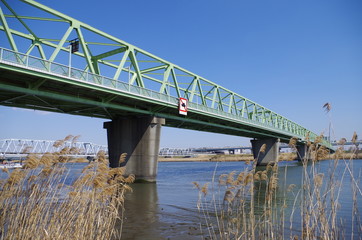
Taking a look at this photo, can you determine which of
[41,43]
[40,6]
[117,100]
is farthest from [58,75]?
[41,43]

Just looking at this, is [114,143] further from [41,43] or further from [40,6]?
[40,6]

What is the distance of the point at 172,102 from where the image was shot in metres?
30.3

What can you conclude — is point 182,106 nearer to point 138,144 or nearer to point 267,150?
point 138,144

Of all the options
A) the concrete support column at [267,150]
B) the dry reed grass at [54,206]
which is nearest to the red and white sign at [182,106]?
the dry reed grass at [54,206]

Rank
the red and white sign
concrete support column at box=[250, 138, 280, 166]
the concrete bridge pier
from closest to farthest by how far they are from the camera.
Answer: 1. the concrete bridge pier
2. the red and white sign
3. concrete support column at box=[250, 138, 280, 166]

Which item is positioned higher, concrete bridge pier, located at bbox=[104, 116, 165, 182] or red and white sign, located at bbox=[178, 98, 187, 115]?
red and white sign, located at bbox=[178, 98, 187, 115]

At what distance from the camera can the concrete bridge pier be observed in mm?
27922


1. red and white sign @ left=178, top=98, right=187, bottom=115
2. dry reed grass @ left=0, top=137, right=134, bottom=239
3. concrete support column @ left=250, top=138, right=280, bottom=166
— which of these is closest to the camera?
dry reed grass @ left=0, top=137, right=134, bottom=239

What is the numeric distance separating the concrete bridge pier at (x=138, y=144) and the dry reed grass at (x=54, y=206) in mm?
20671

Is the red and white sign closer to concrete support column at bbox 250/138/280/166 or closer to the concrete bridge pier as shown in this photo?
the concrete bridge pier

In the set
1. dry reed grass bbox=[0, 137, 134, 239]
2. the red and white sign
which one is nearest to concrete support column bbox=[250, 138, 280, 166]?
the red and white sign

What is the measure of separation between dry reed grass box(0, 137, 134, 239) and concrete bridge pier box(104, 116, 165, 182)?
20.7 meters

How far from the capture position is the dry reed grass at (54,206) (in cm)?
547

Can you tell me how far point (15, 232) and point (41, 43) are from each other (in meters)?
26.5
